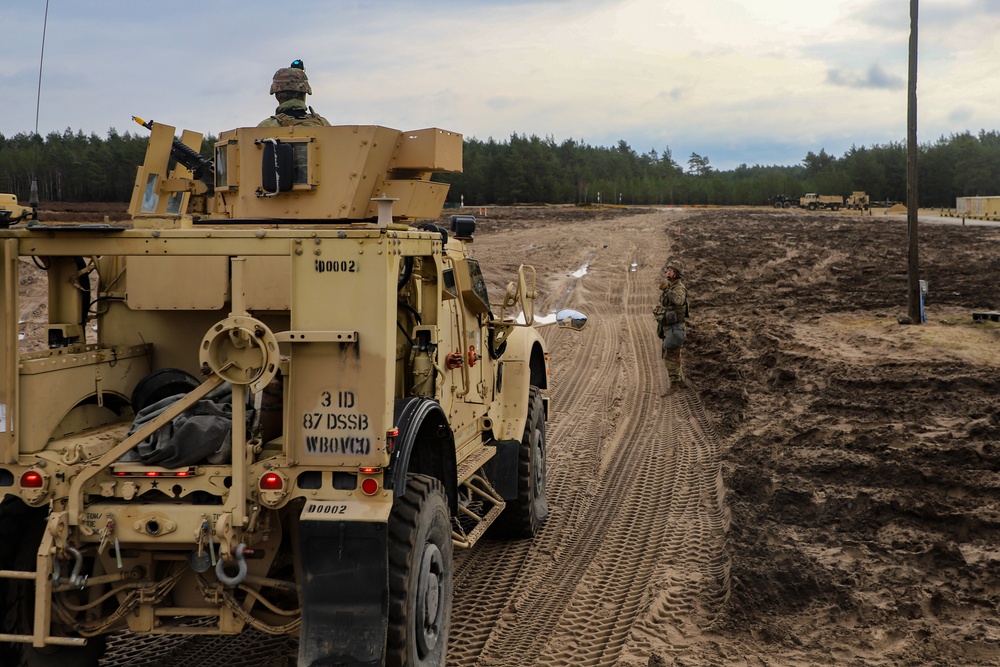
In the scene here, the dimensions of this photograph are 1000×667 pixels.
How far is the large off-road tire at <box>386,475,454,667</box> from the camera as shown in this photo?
184 inches

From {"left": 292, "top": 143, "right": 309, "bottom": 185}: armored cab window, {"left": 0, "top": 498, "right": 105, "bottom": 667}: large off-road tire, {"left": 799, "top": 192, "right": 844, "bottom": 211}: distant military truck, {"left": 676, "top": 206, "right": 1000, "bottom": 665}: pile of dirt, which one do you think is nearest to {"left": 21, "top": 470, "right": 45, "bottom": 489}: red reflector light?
{"left": 0, "top": 498, "right": 105, "bottom": 667}: large off-road tire

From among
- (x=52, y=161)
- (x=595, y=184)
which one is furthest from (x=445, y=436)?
(x=595, y=184)

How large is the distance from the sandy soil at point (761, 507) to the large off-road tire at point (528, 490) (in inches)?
5.8

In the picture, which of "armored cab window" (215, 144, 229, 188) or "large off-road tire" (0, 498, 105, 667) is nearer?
"large off-road tire" (0, 498, 105, 667)

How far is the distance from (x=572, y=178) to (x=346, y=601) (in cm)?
9640

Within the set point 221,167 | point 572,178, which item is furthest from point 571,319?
point 572,178

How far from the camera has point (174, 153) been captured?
319 inches

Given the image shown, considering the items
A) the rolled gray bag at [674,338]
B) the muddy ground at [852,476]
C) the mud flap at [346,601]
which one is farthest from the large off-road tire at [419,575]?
the rolled gray bag at [674,338]

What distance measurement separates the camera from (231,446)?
4.63 m

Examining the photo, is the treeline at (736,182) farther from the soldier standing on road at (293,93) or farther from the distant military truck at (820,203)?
the soldier standing on road at (293,93)

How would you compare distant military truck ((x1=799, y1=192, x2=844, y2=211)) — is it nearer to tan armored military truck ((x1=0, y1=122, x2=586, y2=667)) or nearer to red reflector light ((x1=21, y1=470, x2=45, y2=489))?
tan armored military truck ((x1=0, y1=122, x2=586, y2=667))

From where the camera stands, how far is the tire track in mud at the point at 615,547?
604 centimetres

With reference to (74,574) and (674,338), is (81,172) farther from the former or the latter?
(74,574)

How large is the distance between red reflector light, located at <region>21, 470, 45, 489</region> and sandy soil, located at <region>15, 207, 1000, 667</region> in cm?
167
